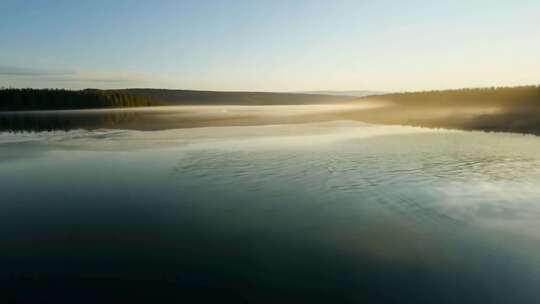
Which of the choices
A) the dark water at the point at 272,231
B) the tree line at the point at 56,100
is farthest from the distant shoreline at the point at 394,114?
the dark water at the point at 272,231

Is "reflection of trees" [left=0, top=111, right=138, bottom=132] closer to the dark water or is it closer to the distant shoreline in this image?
the distant shoreline

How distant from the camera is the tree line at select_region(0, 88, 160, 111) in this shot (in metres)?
113

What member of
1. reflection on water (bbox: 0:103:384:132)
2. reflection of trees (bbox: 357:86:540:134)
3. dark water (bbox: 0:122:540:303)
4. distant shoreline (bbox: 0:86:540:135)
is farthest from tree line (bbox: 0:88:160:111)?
dark water (bbox: 0:122:540:303)

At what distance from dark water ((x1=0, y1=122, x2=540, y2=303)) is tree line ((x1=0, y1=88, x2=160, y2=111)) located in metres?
119

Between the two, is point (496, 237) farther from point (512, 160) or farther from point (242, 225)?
point (512, 160)

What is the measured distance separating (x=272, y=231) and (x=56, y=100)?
438 feet

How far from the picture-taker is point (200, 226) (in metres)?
8.66

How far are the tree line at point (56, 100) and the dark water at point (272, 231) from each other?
119m

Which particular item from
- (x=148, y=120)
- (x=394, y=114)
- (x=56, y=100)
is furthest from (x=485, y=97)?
(x=56, y=100)

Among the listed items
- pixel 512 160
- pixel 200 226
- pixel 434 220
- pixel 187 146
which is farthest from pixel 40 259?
pixel 512 160

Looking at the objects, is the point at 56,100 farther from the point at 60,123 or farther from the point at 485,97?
the point at 485,97

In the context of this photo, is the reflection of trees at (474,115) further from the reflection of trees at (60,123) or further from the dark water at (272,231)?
the reflection of trees at (60,123)

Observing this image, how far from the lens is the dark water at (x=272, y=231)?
590 centimetres

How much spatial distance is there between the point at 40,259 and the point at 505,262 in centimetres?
869
